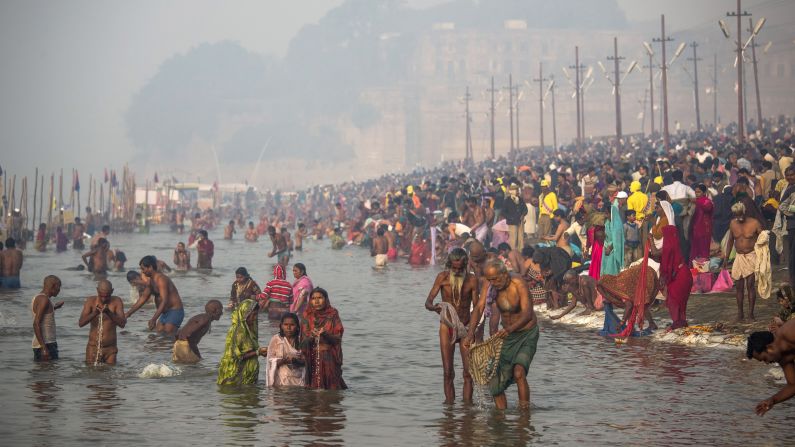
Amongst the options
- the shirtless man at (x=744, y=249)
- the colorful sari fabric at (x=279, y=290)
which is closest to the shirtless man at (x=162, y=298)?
the colorful sari fabric at (x=279, y=290)

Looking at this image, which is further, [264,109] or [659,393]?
[264,109]

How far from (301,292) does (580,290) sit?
446 cm

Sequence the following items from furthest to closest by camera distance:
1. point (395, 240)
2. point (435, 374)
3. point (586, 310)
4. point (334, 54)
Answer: point (334, 54) < point (395, 240) < point (586, 310) < point (435, 374)

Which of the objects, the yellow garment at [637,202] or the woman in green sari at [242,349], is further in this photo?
the yellow garment at [637,202]

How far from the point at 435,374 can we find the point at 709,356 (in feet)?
→ 11.6

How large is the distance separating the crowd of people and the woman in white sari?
0.05 ft

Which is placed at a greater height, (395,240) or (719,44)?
(719,44)

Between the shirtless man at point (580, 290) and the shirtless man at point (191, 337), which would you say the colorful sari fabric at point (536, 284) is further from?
the shirtless man at point (191, 337)

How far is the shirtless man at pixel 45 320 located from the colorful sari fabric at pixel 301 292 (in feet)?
12.6

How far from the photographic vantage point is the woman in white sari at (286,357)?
14328 millimetres

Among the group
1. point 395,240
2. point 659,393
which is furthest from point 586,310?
point 395,240

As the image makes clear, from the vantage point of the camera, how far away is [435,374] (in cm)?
1622

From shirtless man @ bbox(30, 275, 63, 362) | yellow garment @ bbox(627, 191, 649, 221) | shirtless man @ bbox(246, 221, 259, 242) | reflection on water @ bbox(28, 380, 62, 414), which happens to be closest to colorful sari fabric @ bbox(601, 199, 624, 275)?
yellow garment @ bbox(627, 191, 649, 221)

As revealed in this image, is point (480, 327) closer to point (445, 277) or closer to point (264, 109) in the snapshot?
point (445, 277)
